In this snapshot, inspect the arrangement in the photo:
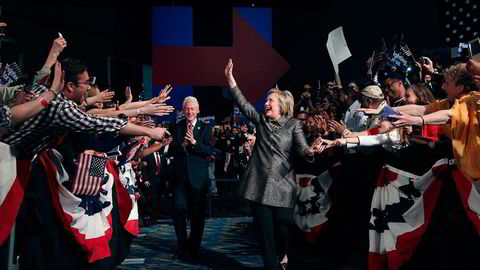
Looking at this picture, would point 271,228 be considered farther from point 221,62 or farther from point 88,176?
point 221,62

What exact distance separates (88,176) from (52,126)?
2.23 ft

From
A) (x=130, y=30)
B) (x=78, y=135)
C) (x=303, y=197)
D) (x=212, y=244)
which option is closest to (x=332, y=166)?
(x=303, y=197)

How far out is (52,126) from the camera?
367cm

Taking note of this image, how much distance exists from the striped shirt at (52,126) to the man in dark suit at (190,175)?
2.89 m

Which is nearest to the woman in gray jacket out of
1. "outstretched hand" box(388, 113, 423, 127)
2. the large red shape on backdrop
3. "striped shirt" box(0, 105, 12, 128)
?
"outstretched hand" box(388, 113, 423, 127)

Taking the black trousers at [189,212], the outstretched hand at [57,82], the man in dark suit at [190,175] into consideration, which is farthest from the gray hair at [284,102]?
the outstretched hand at [57,82]

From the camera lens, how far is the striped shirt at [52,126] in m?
3.61

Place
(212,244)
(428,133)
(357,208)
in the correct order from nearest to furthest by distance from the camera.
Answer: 1. (428,133)
2. (357,208)
3. (212,244)

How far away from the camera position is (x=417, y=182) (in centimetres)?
456

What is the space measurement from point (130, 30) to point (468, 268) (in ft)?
42.7

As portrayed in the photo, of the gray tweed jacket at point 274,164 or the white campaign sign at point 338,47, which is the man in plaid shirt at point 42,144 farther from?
the white campaign sign at point 338,47

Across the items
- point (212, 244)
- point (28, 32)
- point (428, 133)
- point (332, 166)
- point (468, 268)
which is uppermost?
point (28, 32)

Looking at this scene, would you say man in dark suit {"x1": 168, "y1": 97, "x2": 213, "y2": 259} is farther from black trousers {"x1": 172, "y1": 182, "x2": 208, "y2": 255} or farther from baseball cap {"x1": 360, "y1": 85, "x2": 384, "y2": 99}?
baseball cap {"x1": 360, "y1": 85, "x2": 384, "y2": 99}

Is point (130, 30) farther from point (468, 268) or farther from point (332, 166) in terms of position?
point (468, 268)
